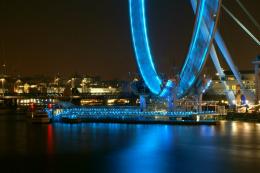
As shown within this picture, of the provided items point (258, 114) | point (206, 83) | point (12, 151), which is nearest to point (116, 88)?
point (206, 83)

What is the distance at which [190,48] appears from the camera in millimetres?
26922

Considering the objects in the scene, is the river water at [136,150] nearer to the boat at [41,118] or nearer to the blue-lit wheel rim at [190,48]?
the blue-lit wheel rim at [190,48]

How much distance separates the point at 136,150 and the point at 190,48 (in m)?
9.63

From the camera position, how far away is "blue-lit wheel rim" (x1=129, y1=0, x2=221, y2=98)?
25469 millimetres

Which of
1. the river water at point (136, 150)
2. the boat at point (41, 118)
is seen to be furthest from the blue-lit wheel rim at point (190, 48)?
the boat at point (41, 118)

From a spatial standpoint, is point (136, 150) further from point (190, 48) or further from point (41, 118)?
point (41, 118)

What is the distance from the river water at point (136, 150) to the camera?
15.1 m

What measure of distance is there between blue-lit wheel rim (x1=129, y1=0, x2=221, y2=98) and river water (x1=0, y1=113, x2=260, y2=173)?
3380mm

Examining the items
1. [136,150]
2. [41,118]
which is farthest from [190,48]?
[41,118]

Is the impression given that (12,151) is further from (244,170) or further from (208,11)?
(208,11)

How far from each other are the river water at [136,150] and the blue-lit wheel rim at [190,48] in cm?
338

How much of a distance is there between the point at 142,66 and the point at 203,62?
20.1ft

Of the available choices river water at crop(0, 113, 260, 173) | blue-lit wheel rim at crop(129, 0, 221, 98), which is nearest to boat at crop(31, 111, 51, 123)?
blue-lit wheel rim at crop(129, 0, 221, 98)

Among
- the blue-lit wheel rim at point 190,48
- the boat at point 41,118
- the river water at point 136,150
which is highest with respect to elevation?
the blue-lit wheel rim at point 190,48
